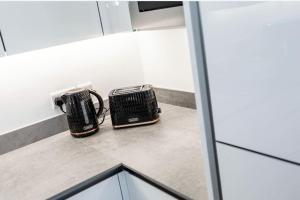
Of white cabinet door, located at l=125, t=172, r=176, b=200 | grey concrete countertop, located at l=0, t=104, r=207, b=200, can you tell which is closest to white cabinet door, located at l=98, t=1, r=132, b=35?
grey concrete countertop, located at l=0, t=104, r=207, b=200

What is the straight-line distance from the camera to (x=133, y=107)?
5.34ft

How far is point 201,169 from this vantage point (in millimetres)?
1164

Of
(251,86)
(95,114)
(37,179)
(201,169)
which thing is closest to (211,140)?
(251,86)

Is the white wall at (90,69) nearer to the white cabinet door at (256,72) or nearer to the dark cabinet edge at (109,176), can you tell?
the dark cabinet edge at (109,176)

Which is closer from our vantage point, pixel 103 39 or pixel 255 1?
pixel 255 1

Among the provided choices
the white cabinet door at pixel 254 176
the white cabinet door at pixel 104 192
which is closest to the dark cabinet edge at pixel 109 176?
the white cabinet door at pixel 104 192

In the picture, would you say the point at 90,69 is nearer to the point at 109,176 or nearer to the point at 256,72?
the point at 109,176

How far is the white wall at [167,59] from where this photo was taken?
1720 millimetres

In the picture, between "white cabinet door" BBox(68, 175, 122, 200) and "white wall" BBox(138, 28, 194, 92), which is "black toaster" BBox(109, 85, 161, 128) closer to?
"white wall" BBox(138, 28, 194, 92)

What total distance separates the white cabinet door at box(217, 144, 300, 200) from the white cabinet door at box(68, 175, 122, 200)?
1.78ft

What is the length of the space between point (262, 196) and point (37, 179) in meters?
0.88

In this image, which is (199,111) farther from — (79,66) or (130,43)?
(130,43)

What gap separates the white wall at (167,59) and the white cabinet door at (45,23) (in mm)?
437

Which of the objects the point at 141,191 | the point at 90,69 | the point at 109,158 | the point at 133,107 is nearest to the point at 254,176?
the point at 141,191
